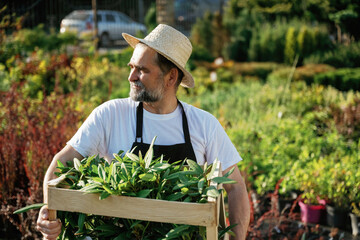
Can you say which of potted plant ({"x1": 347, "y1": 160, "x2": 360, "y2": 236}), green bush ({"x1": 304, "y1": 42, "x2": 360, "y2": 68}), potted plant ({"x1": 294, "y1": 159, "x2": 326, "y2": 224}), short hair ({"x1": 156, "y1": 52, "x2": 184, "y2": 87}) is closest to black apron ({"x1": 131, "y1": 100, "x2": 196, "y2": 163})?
short hair ({"x1": 156, "y1": 52, "x2": 184, "y2": 87})

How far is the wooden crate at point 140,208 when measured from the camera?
4.63 feet

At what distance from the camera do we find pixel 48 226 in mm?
1605

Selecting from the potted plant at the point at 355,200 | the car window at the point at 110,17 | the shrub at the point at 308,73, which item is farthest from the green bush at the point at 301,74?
the car window at the point at 110,17

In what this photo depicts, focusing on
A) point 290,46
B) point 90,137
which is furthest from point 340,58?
point 90,137

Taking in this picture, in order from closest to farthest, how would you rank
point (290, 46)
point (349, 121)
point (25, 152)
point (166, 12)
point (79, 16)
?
point (25, 152), point (349, 121), point (166, 12), point (290, 46), point (79, 16)

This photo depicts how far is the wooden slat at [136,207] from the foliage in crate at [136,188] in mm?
31

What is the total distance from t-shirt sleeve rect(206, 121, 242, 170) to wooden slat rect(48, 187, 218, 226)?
810 millimetres

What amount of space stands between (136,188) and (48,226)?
368mm

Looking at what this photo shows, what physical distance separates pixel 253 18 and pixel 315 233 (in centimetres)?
→ 1258

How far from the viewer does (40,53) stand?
24.3 ft

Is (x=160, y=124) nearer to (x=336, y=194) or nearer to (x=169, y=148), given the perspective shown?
(x=169, y=148)

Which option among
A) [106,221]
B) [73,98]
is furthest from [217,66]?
[106,221]

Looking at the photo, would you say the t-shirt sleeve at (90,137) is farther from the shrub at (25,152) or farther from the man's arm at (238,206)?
the shrub at (25,152)

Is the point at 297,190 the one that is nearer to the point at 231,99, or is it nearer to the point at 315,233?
the point at 315,233
